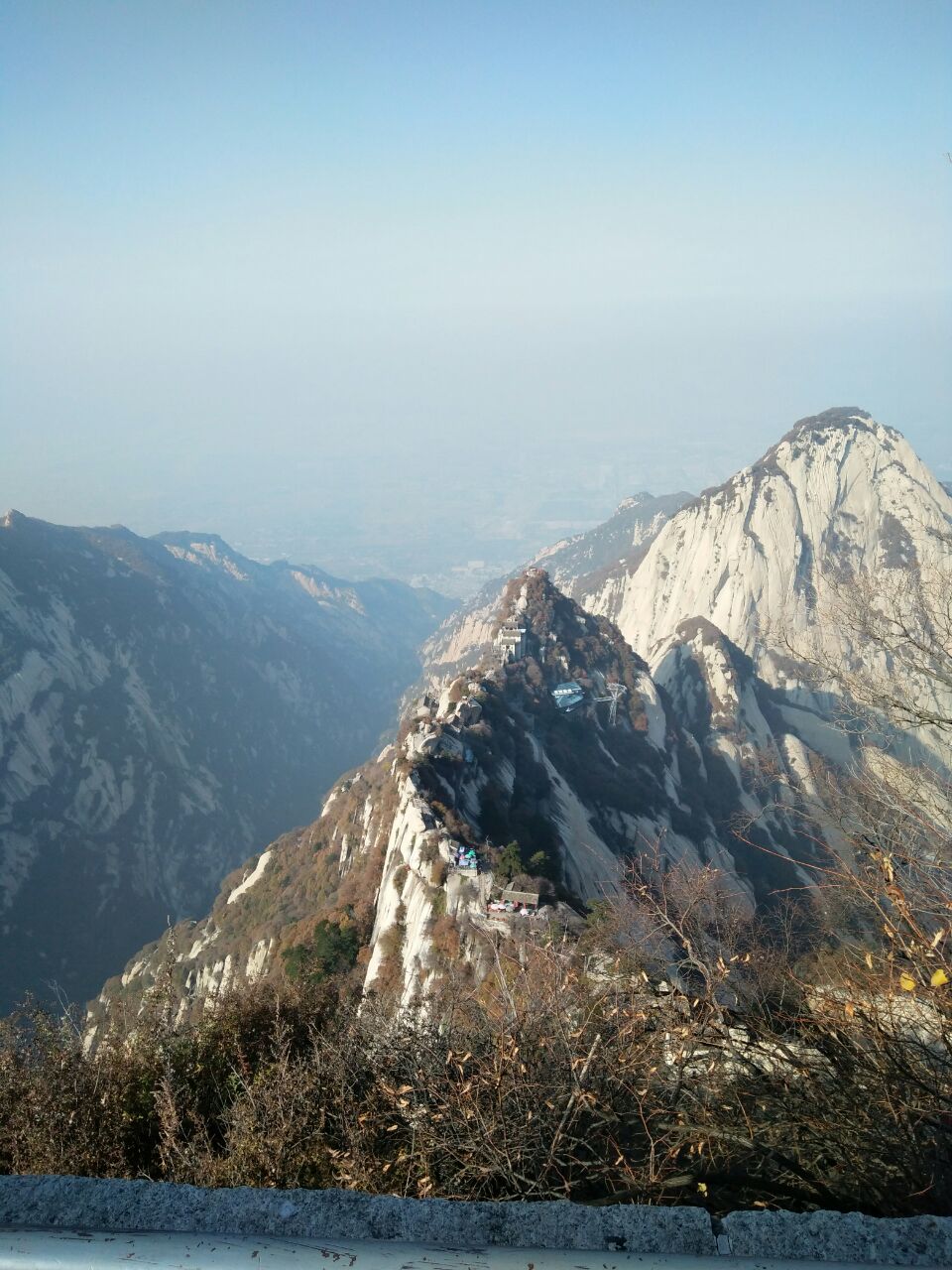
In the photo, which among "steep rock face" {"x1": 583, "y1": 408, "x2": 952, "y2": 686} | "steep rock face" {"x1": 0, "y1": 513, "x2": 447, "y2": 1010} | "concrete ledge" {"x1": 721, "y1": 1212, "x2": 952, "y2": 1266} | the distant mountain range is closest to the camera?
"concrete ledge" {"x1": 721, "y1": 1212, "x2": 952, "y2": 1266}

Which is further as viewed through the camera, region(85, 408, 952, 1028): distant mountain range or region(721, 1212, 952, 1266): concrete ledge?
region(85, 408, 952, 1028): distant mountain range

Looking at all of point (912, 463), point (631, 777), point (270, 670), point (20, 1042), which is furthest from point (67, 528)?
point (20, 1042)

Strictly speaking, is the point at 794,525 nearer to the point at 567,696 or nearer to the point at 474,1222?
the point at 567,696

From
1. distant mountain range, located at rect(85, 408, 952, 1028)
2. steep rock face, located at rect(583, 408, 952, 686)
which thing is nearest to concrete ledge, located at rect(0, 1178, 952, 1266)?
distant mountain range, located at rect(85, 408, 952, 1028)

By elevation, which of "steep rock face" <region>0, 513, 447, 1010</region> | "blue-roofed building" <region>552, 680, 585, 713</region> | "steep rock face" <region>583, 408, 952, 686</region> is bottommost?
"steep rock face" <region>0, 513, 447, 1010</region>

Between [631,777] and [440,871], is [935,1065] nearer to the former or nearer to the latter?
[440,871]

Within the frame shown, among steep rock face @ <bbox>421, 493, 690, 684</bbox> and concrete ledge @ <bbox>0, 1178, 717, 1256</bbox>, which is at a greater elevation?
concrete ledge @ <bbox>0, 1178, 717, 1256</bbox>

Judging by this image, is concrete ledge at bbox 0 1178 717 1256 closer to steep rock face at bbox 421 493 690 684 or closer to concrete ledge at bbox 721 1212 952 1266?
concrete ledge at bbox 721 1212 952 1266
